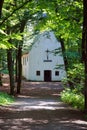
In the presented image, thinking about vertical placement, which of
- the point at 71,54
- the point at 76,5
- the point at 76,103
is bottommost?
the point at 76,103

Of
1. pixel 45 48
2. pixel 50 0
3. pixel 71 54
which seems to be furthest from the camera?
pixel 45 48

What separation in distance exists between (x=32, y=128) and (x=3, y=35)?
5.32 meters

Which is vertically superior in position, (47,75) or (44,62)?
(44,62)

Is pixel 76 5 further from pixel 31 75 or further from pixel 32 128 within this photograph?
pixel 31 75

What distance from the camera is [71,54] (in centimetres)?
3294

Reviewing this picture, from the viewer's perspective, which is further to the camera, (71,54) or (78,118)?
(71,54)

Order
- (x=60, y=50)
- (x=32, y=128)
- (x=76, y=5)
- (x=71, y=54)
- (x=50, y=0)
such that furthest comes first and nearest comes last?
(x=60, y=50), (x=71, y=54), (x=76, y=5), (x=50, y=0), (x=32, y=128)

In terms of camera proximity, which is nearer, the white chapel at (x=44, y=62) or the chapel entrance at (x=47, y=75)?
the white chapel at (x=44, y=62)

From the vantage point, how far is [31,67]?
6825 centimetres

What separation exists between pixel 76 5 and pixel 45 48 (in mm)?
46835

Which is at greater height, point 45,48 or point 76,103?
point 45,48

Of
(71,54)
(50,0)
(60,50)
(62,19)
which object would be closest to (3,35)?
(50,0)

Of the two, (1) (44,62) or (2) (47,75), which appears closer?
(2) (47,75)

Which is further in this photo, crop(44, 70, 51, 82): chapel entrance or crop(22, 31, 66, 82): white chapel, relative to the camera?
crop(44, 70, 51, 82): chapel entrance
